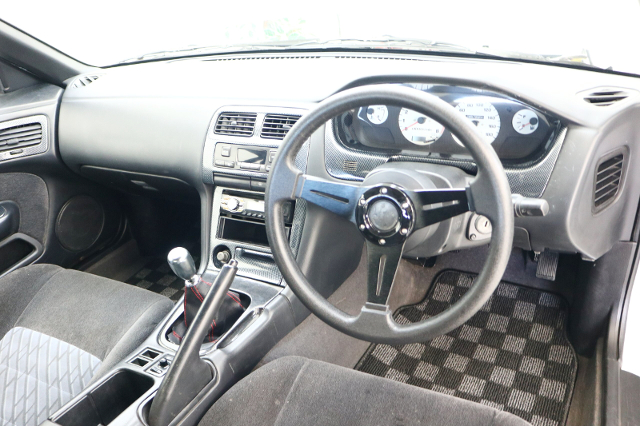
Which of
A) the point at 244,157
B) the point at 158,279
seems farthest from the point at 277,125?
the point at 158,279

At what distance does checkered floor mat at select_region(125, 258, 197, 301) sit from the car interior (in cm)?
5

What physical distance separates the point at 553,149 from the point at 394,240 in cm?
44

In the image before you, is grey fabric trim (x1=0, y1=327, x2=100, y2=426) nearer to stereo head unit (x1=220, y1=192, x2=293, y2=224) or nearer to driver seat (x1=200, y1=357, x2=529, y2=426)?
driver seat (x1=200, y1=357, x2=529, y2=426)

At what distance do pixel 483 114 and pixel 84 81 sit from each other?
5.02 ft

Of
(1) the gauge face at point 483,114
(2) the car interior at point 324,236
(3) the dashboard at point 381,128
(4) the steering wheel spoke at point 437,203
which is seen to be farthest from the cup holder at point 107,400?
(1) the gauge face at point 483,114

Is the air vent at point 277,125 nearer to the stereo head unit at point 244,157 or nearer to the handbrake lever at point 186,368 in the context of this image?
the stereo head unit at point 244,157

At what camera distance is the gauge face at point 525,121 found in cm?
114

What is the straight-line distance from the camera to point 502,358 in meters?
1.69

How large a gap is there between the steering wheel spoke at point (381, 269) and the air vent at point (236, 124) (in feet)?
2.03

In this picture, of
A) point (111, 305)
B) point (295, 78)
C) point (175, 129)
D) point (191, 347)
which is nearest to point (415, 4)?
point (295, 78)

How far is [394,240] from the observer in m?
0.96

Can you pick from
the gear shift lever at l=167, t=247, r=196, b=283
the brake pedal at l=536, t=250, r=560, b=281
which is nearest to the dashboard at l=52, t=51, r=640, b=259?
the brake pedal at l=536, t=250, r=560, b=281

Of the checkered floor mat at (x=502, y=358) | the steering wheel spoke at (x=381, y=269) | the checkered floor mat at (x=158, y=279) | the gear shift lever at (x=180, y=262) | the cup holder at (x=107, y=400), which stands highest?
the steering wheel spoke at (x=381, y=269)

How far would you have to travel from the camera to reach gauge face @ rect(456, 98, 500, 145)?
46.4 inches
